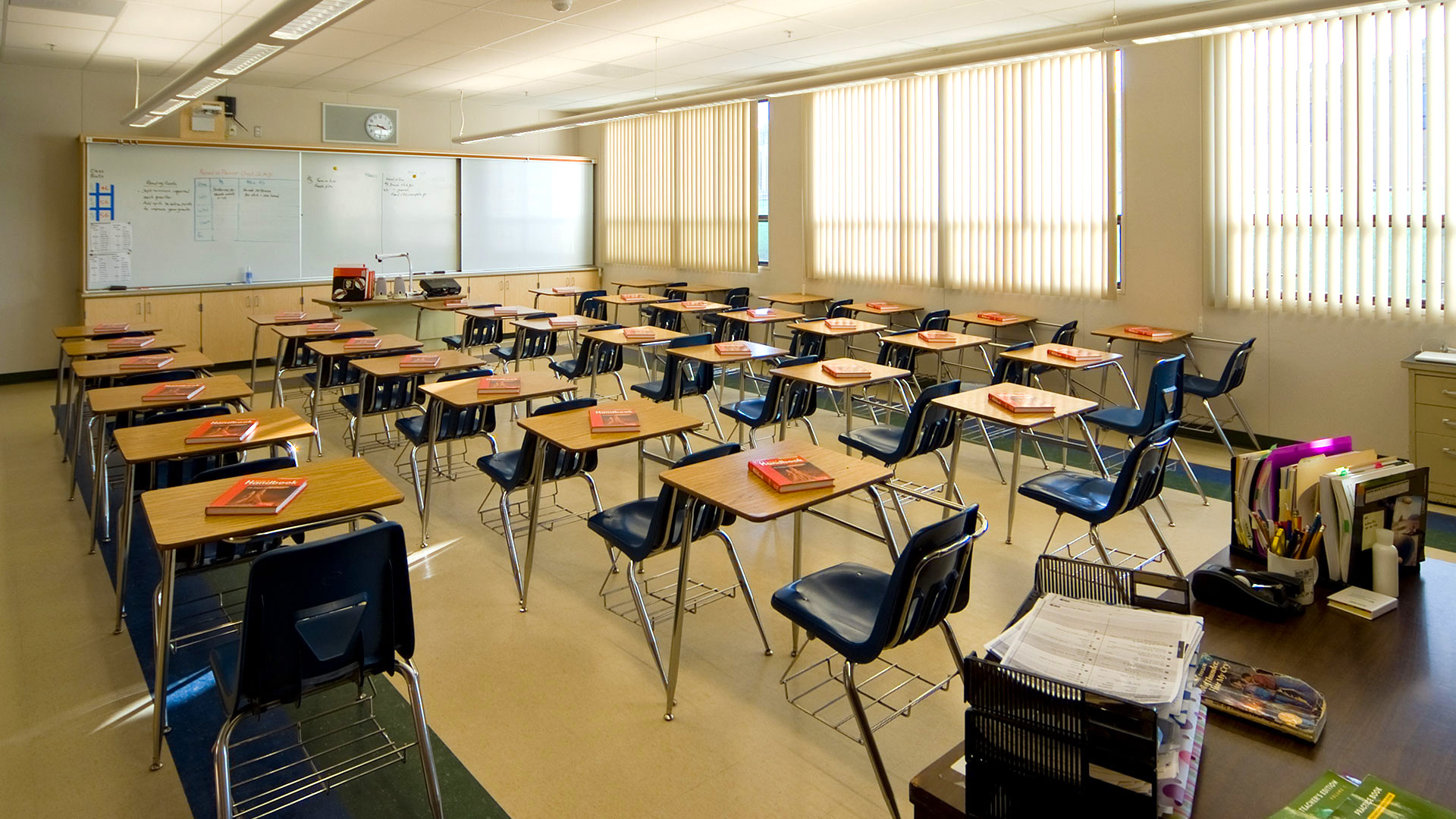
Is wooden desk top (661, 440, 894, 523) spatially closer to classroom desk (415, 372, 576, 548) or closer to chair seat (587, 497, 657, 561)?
chair seat (587, 497, 657, 561)

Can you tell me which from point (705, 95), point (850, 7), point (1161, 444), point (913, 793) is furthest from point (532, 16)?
point (913, 793)

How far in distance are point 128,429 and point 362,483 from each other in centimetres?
158

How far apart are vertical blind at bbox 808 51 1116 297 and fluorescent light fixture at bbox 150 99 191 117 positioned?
5881 millimetres

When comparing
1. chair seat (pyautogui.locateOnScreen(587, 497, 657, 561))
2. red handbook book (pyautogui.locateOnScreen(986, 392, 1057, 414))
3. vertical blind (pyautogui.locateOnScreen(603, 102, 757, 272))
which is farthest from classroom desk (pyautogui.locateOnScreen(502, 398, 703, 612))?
vertical blind (pyautogui.locateOnScreen(603, 102, 757, 272))

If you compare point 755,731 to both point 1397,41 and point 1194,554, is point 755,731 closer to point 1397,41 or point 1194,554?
point 1194,554

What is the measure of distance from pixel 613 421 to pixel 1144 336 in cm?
437

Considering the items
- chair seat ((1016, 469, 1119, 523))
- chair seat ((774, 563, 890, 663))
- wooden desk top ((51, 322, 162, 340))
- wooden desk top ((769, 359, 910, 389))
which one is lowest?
chair seat ((774, 563, 890, 663))

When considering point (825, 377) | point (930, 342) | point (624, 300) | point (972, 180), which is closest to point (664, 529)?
point (825, 377)

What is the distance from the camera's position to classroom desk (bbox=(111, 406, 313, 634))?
11.7 ft

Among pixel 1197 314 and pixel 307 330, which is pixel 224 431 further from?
pixel 1197 314

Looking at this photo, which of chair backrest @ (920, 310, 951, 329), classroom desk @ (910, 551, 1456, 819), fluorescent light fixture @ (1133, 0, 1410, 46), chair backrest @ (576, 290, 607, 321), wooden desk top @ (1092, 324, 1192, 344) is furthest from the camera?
chair backrest @ (576, 290, 607, 321)

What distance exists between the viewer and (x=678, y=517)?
3.51 meters

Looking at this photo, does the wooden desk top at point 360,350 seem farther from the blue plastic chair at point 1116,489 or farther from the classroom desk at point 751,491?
the blue plastic chair at point 1116,489

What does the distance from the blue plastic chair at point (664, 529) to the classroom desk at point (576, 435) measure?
248 mm
